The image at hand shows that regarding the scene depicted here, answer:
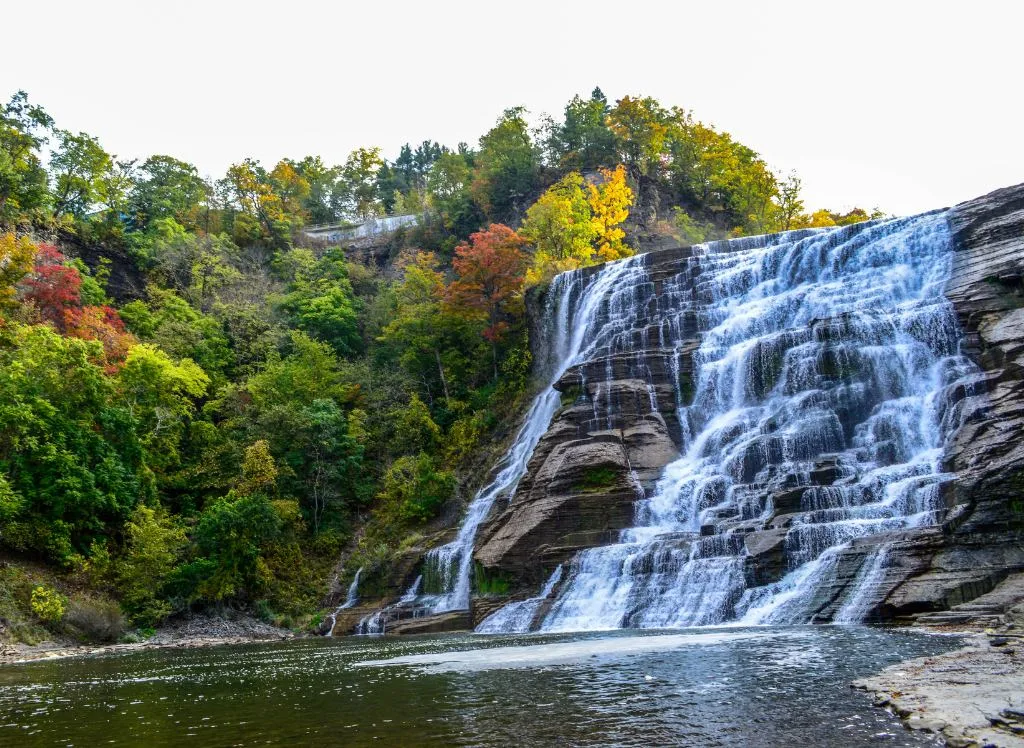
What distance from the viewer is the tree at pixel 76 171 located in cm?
5291

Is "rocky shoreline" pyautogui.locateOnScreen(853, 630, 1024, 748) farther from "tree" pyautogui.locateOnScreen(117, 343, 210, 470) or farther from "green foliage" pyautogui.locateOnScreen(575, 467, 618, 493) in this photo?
"tree" pyautogui.locateOnScreen(117, 343, 210, 470)

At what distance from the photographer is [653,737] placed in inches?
311

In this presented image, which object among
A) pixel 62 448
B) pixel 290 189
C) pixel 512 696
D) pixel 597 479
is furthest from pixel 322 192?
pixel 512 696

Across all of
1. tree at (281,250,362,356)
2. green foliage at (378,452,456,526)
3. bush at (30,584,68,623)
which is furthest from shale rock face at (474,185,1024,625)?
tree at (281,250,362,356)

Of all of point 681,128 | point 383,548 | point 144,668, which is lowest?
point 144,668

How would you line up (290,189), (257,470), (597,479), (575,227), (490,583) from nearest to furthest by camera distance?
(490,583) < (597,479) < (257,470) < (575,227) < (290,189)

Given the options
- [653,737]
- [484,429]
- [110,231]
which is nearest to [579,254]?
[484,429]

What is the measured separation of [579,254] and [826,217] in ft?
65.5

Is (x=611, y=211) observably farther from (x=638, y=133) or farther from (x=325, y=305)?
(x=325, y=305)

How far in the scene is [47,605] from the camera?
2519cm

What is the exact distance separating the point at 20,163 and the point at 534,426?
3444 cm

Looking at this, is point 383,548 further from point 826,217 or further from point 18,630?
point 826,217

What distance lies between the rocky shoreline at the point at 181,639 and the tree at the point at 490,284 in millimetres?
18802

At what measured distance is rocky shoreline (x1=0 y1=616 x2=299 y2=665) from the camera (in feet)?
76.1
